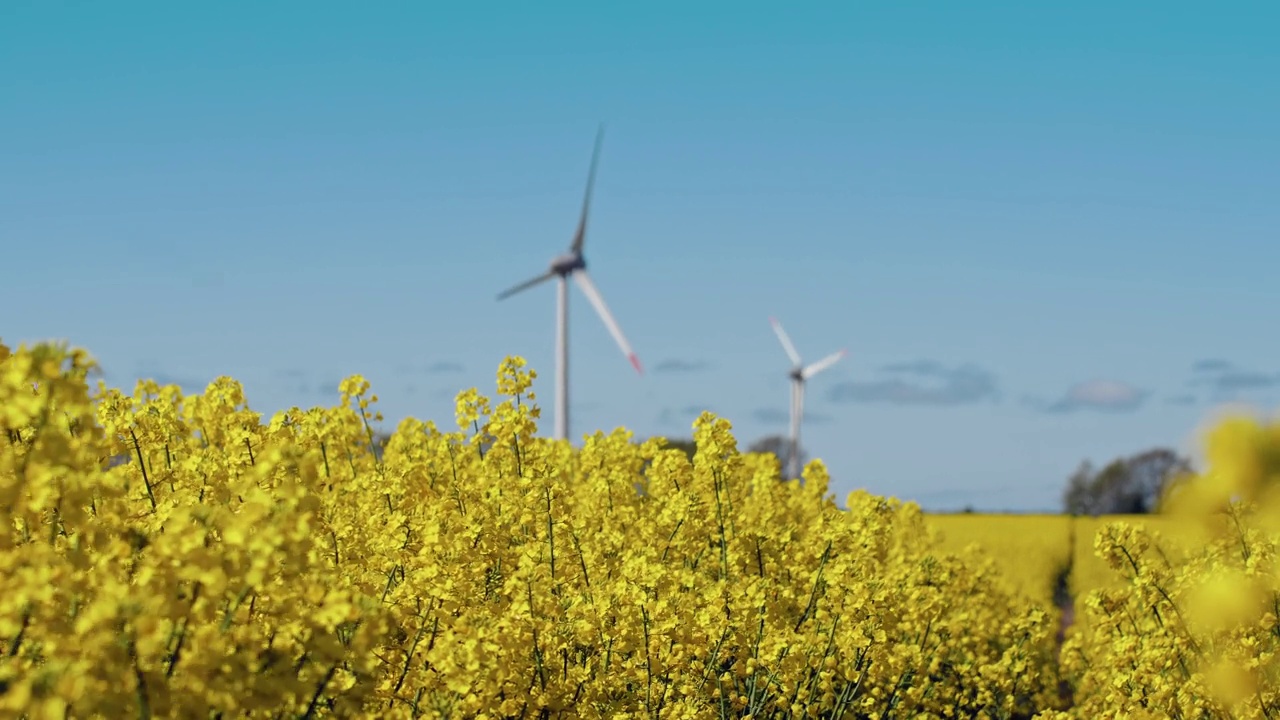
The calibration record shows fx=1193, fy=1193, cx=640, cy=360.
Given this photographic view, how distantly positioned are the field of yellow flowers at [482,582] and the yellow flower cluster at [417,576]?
0.02 m

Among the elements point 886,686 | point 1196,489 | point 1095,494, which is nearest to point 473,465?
point 886,686

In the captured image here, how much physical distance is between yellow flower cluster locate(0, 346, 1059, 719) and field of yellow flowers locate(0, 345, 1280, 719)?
0.02 metres

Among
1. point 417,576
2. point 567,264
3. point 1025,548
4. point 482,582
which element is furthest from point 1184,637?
point 567,264

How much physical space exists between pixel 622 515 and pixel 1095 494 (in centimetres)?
6777

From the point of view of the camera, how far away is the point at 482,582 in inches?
320

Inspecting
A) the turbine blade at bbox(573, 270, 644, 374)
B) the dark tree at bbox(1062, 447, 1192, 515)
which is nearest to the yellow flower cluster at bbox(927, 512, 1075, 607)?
the turbine blade at bbox(573, 270, 644, 374)

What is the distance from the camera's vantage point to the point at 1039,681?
15102mm

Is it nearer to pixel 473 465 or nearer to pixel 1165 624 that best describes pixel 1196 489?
pixel 1165 624

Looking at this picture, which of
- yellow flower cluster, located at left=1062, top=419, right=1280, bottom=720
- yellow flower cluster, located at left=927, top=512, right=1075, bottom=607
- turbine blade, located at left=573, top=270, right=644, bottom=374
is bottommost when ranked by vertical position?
yellow flower cluster, located at left=1062, top=419, right=1280, bottom=720

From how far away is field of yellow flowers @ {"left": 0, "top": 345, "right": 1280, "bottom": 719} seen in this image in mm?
4012

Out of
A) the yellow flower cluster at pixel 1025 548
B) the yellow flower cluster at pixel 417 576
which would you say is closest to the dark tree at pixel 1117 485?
the yellow flower cluster at pixel 1025 548

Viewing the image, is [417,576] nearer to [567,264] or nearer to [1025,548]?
[1025,548]

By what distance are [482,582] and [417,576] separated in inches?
57.2

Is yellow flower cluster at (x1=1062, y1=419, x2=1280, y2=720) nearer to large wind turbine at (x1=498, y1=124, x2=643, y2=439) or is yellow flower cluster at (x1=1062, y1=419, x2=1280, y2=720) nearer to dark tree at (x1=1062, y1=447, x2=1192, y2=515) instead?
large wind turbine at (x1=498, y1=124, x2=643, y2=439)
